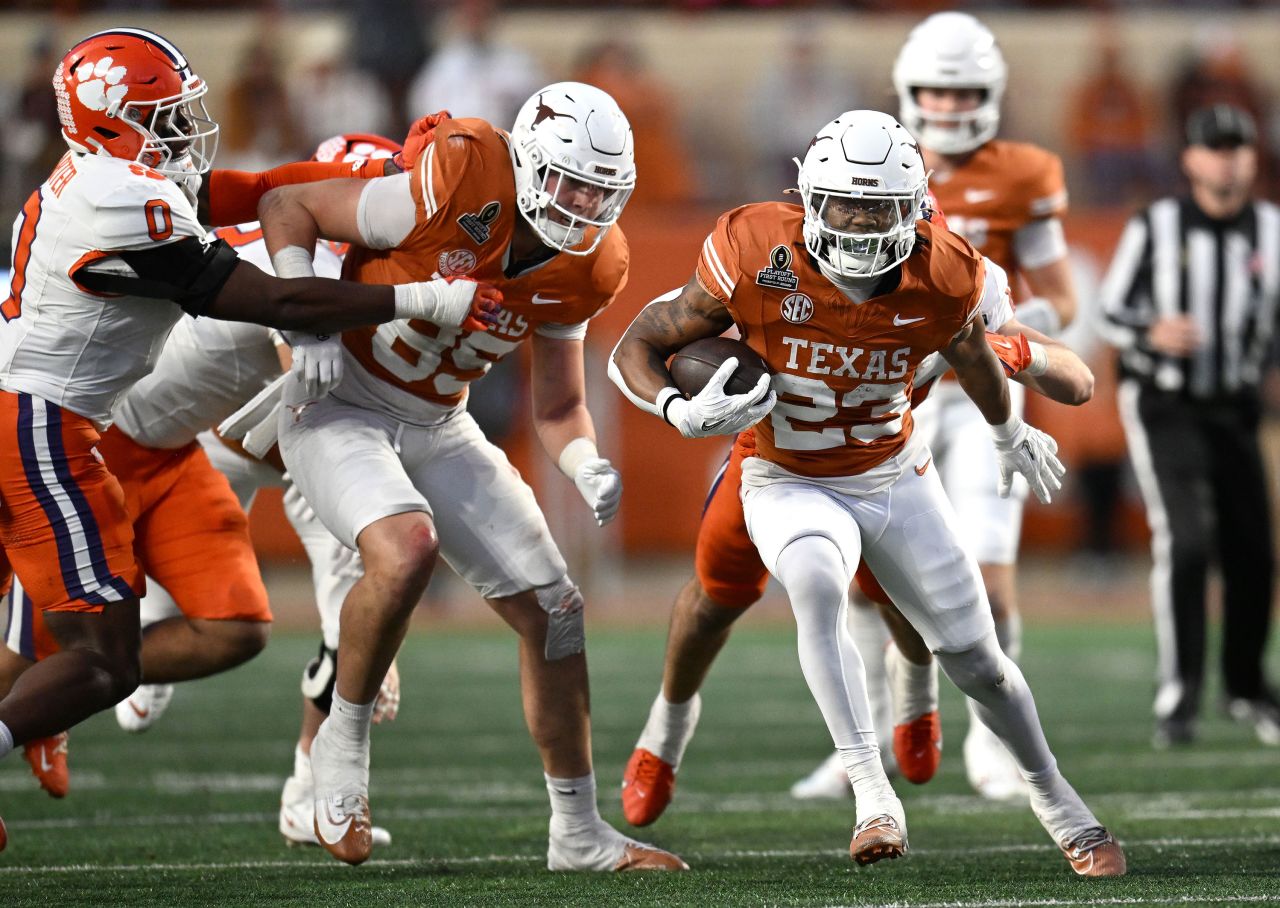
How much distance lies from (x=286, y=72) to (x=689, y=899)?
969 cm

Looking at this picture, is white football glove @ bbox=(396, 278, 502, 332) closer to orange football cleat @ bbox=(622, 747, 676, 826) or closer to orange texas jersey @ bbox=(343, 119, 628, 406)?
orange texas jersey @ bbox=(343, 119, 628, 406)

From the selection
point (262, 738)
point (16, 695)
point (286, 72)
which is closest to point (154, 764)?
point (262, 738)

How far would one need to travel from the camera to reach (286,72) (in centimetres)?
1271

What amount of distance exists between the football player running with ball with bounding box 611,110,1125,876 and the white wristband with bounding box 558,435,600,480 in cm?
27

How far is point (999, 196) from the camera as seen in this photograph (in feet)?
19.0

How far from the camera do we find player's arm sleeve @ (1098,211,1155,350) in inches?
279

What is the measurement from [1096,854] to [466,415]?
5.92 feet

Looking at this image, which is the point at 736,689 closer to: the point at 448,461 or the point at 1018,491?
the point at 1018,491

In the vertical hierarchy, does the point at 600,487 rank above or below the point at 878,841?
above

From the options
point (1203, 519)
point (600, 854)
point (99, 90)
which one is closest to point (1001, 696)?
point (600, 854)

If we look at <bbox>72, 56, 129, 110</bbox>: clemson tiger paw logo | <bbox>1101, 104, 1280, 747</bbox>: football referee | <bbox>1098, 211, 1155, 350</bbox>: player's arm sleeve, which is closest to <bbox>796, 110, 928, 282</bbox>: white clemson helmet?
<bbox>72, 56, 129, 110</bbox>: clemson tiger paw logo

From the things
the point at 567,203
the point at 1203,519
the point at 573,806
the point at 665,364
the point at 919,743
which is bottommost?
the point at 1203,519

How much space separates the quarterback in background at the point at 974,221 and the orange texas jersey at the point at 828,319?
151cm

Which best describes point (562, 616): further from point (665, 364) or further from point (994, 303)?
point (994, 303)
